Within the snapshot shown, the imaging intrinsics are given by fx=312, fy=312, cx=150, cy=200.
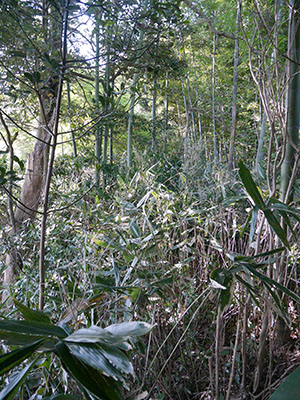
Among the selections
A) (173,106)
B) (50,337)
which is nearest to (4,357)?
(50,337)

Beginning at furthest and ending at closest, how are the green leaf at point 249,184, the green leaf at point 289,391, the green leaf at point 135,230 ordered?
1. the green leaf at point 135,230
2. the green leaf at point 249,184
3. the green leaf at point 289,391

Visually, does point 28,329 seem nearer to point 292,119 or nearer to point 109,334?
point 109,334

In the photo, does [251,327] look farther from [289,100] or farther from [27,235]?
[27,235]

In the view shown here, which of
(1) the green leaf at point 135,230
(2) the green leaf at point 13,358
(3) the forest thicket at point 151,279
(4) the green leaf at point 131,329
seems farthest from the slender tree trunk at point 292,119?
(2) the green leaf at point 13,358

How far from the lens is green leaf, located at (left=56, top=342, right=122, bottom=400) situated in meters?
0.42

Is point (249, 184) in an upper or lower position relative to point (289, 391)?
upper

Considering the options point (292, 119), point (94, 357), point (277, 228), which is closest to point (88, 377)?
point (94, 357)

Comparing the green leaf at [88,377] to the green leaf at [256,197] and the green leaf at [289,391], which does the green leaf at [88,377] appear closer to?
the green leaf at [289,391]

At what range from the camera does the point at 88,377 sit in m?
0.43

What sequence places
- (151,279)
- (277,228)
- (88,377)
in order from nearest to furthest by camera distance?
(88,377), (277,228), (151,279)

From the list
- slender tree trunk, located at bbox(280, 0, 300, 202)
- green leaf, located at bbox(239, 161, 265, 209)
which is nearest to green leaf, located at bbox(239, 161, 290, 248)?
green leaf, located at bbox(239, 161, 265, 209)

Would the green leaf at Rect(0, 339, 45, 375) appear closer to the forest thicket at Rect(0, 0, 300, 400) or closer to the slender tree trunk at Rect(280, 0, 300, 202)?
the forest thicket at Rect(0, 0, 300, 400)

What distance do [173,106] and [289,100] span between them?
859cm

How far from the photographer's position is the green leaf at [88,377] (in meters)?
0.42
